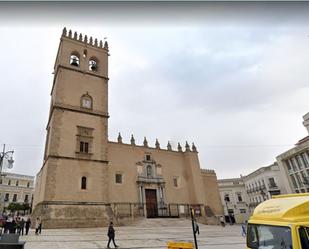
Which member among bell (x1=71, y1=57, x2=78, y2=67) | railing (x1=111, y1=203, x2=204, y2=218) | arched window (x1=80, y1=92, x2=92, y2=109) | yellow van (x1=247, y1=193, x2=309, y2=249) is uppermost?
bell (x1=71, y1=57, x2=78, y2=67)

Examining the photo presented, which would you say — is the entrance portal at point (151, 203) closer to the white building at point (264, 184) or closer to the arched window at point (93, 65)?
the arched window at point (93, 65)

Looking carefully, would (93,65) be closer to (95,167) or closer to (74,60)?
(74,60)

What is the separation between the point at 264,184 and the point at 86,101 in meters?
38.5

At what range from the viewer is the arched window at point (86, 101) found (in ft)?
81.2

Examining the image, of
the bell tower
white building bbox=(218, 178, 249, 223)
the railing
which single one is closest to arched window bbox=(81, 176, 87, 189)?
the bell tower

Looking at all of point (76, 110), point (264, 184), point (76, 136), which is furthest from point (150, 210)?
point (264, 184)

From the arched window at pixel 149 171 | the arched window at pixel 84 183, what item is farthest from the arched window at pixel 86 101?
the arched window at pixel 149 171

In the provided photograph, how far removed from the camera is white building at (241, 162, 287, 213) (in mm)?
43266

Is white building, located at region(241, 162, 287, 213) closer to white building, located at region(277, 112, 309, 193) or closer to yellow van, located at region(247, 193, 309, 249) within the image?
white building, located at region(277, 112, 309, 193)

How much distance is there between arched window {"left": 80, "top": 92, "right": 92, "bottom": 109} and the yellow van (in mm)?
22390

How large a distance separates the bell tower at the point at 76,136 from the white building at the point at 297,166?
2858cm

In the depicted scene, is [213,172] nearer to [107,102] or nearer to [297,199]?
[107,102]

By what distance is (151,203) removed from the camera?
26.2m

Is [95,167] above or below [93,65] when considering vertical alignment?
below
